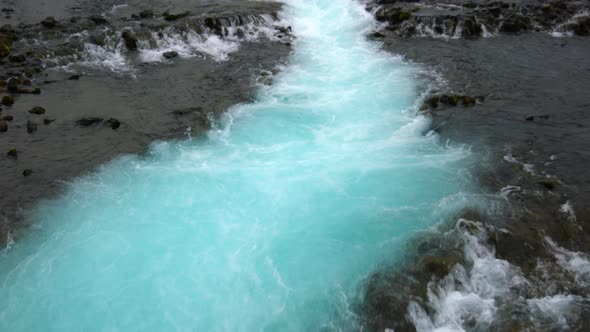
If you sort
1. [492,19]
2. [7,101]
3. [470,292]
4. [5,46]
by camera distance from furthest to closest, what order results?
[492,19] → [5,46] → [7,101] → [470,292]

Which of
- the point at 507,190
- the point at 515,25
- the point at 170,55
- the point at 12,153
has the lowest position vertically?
the point at 507,190

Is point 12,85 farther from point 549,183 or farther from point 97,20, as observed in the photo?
point 549,183

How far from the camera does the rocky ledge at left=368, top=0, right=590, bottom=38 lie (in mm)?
24844

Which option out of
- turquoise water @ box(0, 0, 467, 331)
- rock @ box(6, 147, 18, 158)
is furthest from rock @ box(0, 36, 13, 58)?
turquoise water @ box(0, 0, 467, 331)

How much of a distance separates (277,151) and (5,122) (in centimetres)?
1106

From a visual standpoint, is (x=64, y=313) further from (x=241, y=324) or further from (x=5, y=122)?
(x=5, y=122)

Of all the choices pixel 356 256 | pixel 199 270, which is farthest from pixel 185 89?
pixel 356 256

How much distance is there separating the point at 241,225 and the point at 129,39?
50.7 ft

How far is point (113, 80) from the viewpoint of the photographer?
20.3 metres

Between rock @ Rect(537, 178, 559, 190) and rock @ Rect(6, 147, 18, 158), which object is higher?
rock @ Rect(6, 147, 18, 158)

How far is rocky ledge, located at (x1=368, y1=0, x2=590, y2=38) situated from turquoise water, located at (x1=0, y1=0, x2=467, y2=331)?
30.6 feet

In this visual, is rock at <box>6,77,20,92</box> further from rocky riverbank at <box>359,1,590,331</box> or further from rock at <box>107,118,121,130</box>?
rocky riverbank at <box>359,1,590,331</box>

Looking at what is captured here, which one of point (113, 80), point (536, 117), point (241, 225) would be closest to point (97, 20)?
point (113, 80)

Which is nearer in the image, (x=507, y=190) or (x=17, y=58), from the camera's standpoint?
(x=507, y=190)
